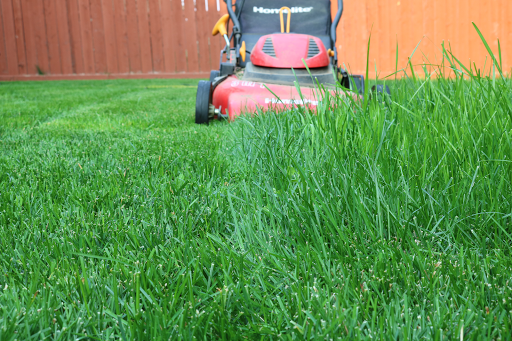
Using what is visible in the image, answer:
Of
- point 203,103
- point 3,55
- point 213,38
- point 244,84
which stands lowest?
point 203,103

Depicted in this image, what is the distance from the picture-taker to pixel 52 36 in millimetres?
10484

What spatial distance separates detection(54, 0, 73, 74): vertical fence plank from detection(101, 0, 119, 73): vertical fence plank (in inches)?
34.9

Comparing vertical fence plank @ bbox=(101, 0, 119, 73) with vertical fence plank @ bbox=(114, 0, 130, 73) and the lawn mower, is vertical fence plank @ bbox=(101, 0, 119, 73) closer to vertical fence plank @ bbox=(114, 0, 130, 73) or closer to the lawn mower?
vertical fence plank @ bbox=(114, 0, 130, 73)

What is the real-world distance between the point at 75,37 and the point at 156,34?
193cm

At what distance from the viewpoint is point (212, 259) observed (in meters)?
0.91

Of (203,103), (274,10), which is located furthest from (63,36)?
(203,103)

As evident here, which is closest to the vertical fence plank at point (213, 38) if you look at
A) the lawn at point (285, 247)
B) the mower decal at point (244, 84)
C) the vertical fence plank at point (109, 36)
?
the vertical fence plank at point (109, 36)

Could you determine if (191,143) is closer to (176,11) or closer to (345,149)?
(345,149)

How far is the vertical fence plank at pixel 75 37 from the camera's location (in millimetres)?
10391

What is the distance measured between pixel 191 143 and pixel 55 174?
0.75 meters

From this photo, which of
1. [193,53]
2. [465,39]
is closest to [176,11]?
[193,53]

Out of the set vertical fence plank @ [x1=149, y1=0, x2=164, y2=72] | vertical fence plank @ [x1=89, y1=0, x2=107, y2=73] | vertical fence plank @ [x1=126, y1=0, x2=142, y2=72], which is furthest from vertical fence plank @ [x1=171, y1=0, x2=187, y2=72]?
vertical fence plank @ [x1=89, y1=0, x2=107, y2=73]

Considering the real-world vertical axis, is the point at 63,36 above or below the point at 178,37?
above

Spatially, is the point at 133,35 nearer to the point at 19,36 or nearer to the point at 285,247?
the point at 19,36
